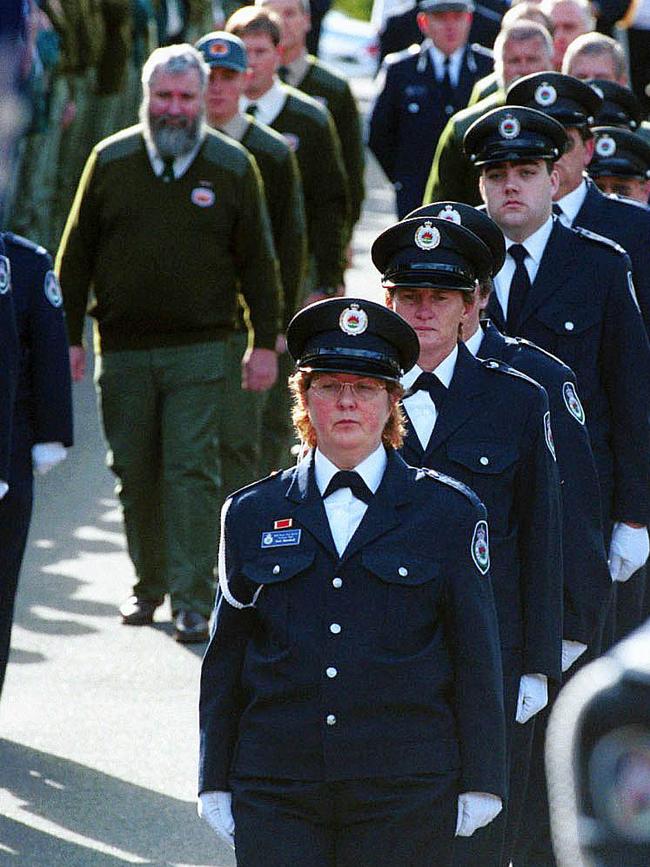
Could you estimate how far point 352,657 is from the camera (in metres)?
4.98

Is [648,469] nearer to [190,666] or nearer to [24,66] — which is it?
[190,666]

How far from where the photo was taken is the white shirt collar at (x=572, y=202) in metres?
7.78

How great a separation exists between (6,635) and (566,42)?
5.74m

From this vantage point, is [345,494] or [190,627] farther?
[190,627]

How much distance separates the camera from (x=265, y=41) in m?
11.7

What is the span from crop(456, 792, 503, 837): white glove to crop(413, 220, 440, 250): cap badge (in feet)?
4.93

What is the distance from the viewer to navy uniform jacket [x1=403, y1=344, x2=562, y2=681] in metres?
5.83

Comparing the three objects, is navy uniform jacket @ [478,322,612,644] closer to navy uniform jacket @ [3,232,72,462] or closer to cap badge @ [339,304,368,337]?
cap badge @ [339,304,368,337]

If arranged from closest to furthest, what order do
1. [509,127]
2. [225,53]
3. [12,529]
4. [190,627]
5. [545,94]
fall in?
[509,127] → [12,529] → [545,94] → [190,627] → [225,53]

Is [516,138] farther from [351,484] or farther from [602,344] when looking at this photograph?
[351,484]

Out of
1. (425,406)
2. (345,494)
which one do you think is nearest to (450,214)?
(425,406)

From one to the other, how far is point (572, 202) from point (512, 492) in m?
2.11

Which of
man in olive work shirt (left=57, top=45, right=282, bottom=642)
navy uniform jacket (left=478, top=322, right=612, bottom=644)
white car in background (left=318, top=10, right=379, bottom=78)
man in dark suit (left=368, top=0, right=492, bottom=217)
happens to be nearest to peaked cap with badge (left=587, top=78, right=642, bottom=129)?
man in olive work shirt (left=57, top=45, right=282, bottom=642)

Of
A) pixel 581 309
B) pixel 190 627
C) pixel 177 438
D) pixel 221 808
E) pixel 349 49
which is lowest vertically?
pixel 349 49
